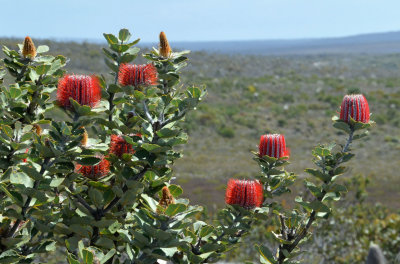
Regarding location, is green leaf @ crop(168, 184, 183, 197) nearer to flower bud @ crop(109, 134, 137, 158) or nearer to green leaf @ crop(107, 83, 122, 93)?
flower bud @ crop(109, 134, 137, 158)

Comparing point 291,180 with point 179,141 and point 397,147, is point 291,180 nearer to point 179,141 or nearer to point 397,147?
point 179,141

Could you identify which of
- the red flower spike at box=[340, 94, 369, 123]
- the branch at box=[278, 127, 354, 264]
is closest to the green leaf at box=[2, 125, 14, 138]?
the branch at box=[278, 127, 354, 264]

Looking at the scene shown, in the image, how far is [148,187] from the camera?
189 cm

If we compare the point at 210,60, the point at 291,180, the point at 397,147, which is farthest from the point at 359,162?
the point at 210,60

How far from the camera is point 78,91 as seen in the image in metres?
1.61

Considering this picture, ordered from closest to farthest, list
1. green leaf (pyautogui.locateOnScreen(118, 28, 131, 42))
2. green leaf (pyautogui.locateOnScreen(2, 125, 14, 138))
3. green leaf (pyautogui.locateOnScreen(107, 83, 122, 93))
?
green leaf (pyautogui.locateOnScreen(2, 125, 14, 138)), green leaf (pyautogui.locateOnScreen(107, 83, 122, 93)), green leaf (pyautogui.locateOnScreen(118, 28, 131, 42))

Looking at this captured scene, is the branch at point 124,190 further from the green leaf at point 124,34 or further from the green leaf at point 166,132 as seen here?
the green leaf at point 124,34

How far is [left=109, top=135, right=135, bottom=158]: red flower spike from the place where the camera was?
1.82 m

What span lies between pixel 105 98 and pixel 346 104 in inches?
37.2

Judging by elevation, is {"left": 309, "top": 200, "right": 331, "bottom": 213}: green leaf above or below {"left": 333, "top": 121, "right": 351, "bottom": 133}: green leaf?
below

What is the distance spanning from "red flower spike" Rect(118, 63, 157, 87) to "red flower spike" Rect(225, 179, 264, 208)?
1.73 feet

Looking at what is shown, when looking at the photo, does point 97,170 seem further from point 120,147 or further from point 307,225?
point 307,225

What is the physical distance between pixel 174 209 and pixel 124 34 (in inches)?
33.8

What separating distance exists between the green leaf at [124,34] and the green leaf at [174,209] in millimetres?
843
